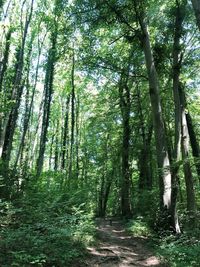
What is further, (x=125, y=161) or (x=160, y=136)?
(x=125, y=161)

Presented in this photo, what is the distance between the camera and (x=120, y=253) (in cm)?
773

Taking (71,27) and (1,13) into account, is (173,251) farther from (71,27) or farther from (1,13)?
(1,13)

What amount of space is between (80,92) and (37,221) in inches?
584

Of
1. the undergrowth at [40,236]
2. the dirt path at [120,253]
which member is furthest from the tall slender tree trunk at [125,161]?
the undergrowth at [40,236]

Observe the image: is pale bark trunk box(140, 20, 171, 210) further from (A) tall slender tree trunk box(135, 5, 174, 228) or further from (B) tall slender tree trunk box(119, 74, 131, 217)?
(B) tall slender tree trunk box(119, 74, 131, 217)

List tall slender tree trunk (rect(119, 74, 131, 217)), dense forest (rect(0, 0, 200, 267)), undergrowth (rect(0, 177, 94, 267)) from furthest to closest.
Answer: tall slender tree trunk (rect(119, 74, 131, 217)) → dense forest (rect(0, 0, 200, 267)) → undergrowth (rect(0, 177, 94, 267))

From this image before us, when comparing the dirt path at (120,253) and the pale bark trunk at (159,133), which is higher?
the pale bark trunk at (159,133)

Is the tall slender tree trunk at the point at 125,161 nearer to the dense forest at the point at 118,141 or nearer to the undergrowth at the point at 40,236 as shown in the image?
the dense forest at the point at 118,141

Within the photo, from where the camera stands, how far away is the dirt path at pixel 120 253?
22.9ft

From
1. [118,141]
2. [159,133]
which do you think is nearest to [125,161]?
[118,141]

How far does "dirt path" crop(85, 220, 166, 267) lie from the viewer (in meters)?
6.97

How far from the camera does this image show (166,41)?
12.7 meters

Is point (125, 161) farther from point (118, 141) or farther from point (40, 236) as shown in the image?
point (40, 236)

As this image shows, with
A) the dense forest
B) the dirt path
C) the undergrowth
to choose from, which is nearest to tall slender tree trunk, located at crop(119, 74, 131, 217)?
the dense forest
